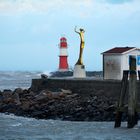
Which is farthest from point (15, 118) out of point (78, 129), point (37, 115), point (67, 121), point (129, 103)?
point (129, 103)

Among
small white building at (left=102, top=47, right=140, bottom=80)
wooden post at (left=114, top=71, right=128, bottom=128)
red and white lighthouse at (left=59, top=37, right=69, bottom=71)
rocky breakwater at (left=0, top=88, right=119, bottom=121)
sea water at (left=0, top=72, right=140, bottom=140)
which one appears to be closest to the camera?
sea water at (left=0, top=72, right=140, bottom=140)

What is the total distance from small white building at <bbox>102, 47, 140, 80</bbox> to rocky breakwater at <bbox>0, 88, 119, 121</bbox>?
4.28 ft

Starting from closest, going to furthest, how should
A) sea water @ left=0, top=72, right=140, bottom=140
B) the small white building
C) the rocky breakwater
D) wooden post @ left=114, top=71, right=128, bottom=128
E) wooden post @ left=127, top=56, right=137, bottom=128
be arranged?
sea water @ left=0, top=72, right=140, bottom=140 → wooden post @ left=127, top=56, right=137, bottom=128 → wooden post @ left=114, top=71, right=128, bottom=128 → the rocky breakwater → the small white building

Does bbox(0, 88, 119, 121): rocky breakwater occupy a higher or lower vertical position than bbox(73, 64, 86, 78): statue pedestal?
lower

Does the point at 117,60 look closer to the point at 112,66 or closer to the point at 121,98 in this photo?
the point at 112,66

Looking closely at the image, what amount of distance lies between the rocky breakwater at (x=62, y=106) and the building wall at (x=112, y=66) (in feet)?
4.24

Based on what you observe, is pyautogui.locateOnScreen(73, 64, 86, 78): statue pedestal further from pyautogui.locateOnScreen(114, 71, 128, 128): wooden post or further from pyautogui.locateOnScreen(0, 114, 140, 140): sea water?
pyautogui.locateOnScreen(114, 71, 128, 128): wooden post

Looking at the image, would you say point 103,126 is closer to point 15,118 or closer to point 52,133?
point 52,133

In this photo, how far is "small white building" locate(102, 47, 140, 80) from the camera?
2114 centimetres

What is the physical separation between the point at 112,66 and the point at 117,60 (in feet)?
0.91

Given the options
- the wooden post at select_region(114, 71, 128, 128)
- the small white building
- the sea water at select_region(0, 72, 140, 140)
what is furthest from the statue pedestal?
the wooden post at select_region(114, 71, 128, 128)

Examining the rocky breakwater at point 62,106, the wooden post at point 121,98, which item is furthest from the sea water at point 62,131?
the rocky breakwater at point 62,106

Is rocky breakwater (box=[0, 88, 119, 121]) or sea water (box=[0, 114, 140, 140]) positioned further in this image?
rocky breakwater (box=[0, 88, 119, 121])

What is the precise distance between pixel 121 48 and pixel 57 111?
379cm
